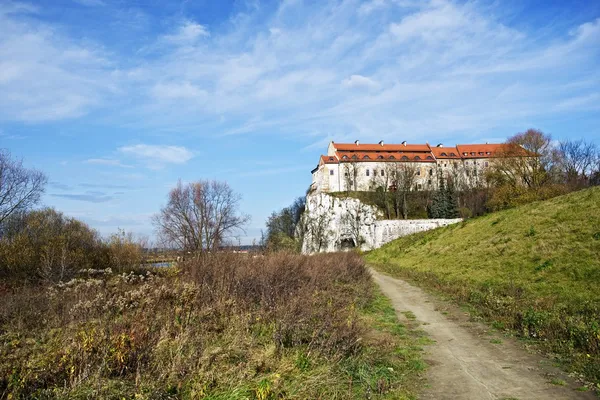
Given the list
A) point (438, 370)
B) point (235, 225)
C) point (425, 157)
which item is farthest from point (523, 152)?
point (438, 370)

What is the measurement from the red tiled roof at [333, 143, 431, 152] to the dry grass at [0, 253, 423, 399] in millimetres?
78618

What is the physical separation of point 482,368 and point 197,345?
17.2ft

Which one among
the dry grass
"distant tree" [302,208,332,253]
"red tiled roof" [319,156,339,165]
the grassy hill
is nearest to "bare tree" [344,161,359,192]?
"red tiled roof" [319,156,339,165]

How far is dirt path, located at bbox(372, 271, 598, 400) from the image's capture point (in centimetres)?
581

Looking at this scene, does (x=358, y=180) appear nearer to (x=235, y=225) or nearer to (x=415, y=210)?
(x=415, y=210)

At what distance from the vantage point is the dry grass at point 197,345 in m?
5.00

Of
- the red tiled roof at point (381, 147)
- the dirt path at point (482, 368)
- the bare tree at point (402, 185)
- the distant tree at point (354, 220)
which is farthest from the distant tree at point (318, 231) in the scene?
the dirt path at point (482, 368)

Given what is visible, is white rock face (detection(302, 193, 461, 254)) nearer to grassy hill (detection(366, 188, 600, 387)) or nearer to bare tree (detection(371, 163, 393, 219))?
bare tree (detection(371, 163, 393, 219))

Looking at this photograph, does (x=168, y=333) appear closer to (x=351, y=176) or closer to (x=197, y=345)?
(x=197, y=345)

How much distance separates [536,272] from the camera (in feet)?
48.2

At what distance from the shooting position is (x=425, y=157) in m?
87.7

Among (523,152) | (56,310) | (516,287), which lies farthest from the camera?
(523,152)

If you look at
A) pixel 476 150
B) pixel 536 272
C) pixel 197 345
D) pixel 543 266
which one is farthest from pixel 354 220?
pixel 197 345

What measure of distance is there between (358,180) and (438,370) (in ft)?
251
